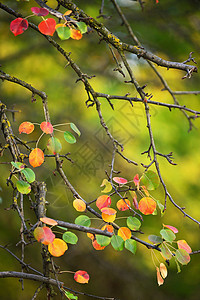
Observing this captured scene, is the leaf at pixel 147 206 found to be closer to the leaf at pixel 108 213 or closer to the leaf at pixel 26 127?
the leaf at pixel 108 213

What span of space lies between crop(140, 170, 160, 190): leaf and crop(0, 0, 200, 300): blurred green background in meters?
1.15

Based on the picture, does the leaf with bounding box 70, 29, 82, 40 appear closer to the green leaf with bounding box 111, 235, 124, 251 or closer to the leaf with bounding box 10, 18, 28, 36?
the leaf with bounding box 10, 18, 28, 36

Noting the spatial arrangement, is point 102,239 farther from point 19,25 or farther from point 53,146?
point 19,25

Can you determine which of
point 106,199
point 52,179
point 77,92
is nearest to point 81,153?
point 52,179

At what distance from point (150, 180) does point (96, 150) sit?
49.5 inches

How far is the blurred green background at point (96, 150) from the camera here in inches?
74.1

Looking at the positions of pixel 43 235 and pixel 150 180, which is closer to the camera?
pixel 43 235

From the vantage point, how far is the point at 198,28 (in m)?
2.23

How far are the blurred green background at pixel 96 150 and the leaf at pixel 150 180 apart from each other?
45.2 inches

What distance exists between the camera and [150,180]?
75 centimetres

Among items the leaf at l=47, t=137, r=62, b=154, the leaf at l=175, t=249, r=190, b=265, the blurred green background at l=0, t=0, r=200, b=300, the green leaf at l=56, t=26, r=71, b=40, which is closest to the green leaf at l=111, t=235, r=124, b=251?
the leaf at l=175, t=249, r=190, b=265

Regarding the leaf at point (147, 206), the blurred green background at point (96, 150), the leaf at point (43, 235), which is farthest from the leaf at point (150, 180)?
the blurred green background at point (96, 150)

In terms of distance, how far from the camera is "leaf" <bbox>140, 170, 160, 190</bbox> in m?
0.74

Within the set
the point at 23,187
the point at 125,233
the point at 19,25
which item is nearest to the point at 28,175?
the point at 23,187
